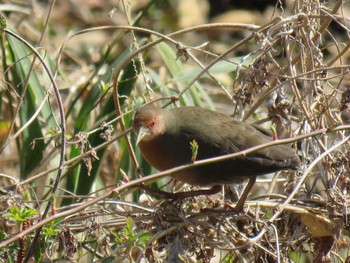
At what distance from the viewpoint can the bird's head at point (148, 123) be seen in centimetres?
425

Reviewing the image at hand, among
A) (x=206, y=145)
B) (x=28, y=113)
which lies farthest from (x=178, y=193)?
(x=28, y=113)

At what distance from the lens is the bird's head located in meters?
4.25

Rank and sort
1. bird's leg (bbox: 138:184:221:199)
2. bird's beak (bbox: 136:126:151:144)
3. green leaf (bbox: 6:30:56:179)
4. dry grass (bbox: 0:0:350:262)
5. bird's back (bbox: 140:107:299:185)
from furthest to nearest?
1. green leaf (bbox: 6:30:56:179)
2. bird's beak (bbox: 136:126:151:144)
3. bird's back (bbox: 140:107:299:185)
4. bird's leg (bbox: 138:184:221:199)
5. dry grass (bbox: 0:0:350:262)

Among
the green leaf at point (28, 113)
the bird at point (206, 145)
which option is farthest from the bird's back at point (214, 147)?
the green leaf at point (28, 113)

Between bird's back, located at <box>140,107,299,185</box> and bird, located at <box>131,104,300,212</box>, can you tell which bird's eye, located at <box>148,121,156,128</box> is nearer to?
bird, located at <box>131,104,300,212</box>

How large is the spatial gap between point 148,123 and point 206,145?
307 millimetres

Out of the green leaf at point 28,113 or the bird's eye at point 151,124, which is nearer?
the bird's eye at point 151,124

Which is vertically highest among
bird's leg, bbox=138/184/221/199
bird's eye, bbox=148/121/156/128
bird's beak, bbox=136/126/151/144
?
bird's eye, bbox=148/121/156/128

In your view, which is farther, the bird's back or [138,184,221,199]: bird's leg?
the bird's back

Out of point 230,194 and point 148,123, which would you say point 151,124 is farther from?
point 230,194

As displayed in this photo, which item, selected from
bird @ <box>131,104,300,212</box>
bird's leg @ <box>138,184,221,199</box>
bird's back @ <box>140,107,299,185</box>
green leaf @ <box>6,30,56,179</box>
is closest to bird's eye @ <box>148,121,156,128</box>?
bird @ <box>131,104,300,212</box>

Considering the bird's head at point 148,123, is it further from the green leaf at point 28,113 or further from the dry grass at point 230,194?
the green leaf at point 28,113

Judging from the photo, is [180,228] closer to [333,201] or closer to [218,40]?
[333,201]

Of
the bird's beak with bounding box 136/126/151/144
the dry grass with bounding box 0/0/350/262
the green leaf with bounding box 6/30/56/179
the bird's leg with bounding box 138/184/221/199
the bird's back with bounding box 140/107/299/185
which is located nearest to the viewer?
the dry grass with bounding box 0/0/350/262
